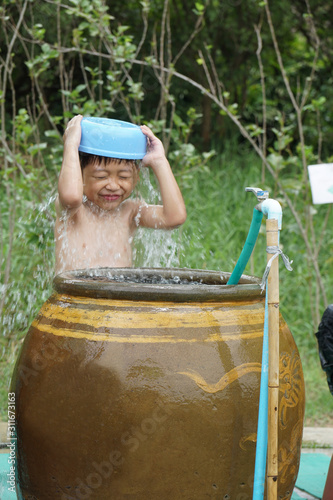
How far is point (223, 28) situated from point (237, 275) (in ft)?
21.3

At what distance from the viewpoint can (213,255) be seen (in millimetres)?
5340

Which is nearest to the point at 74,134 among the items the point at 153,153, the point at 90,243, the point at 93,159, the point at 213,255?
the point at 93,159

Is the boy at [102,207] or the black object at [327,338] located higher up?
the boy at [102,207]

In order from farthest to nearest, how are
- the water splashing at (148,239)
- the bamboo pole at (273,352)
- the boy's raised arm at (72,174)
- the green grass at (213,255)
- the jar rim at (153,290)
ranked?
the green grass at (213,255), the water splashing at (148,239), the boy's raised arm at (72,174), the jar rim at (153,290), the bamboo pole at (273,352)

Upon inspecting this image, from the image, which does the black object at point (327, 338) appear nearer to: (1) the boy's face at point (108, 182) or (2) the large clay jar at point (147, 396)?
(2) the large clay jar at point (147, 396)

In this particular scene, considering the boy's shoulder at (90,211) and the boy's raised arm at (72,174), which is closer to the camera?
the boy's raised arm at (72,174)

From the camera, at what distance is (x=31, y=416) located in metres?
1.91

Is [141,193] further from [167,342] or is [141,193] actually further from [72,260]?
[167,342]

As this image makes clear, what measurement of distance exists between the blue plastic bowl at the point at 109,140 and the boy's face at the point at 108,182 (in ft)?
0.24

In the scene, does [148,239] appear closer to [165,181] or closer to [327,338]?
[165,181]

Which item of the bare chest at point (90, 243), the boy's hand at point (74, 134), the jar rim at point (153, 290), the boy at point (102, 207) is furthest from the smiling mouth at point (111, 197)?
the jar rim at point (153, 290)

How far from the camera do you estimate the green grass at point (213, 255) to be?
419 cm

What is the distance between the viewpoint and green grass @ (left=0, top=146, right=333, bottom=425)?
419 cm

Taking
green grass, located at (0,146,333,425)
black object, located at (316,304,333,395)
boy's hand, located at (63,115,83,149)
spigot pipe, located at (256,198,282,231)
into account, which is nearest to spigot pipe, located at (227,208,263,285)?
spigot pipe, located at (256,198,282,231)
